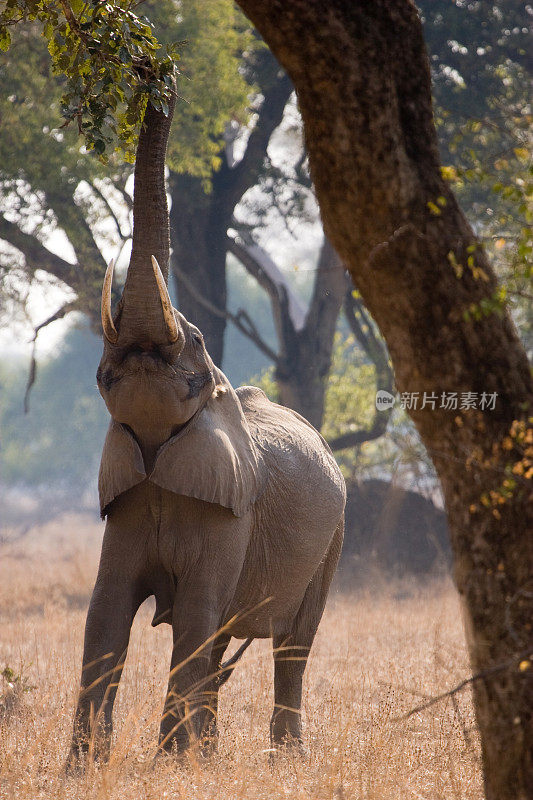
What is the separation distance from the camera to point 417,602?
16016mm

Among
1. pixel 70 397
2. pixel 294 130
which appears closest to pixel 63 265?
pixel 294 130

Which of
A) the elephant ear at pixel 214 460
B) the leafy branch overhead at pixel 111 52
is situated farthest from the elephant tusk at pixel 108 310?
the leafy branch overhead at pixel 111 52

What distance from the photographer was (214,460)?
5691 mm

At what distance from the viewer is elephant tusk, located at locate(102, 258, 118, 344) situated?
5.21 meters

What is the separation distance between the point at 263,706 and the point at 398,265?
545 centimetres

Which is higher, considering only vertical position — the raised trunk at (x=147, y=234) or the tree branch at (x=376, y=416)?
the tree branch at (x=376, y=416)

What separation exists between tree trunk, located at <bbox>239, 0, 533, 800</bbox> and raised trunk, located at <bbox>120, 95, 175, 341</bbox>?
5.88 feet

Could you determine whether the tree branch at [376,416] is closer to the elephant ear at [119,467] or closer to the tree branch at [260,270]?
the tree branch at [260,270]

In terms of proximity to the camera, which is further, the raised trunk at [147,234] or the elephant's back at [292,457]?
the elephant's back at [292,457]

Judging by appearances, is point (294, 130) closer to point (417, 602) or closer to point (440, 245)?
point (417, 602)

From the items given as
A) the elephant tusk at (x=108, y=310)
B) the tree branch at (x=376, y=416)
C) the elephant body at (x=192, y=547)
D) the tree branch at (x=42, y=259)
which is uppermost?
the tree branch at (x=42, y=259)

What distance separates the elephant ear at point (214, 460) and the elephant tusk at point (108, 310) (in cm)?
69

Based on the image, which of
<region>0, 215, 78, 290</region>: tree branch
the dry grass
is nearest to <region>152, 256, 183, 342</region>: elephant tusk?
the dry grass

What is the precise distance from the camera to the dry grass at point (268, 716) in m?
4.79
